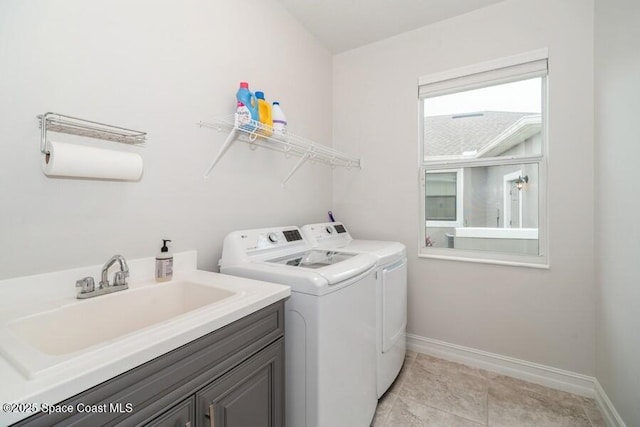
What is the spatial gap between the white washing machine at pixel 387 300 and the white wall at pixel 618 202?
116 centimetres

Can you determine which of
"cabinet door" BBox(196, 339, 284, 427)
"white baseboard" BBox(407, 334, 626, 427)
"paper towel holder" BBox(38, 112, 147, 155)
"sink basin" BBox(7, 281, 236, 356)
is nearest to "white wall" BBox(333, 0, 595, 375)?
"white baseboard" BBox(407, 334, 626, 427)

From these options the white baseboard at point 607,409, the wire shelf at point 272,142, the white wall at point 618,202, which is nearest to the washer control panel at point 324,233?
the wire shelf at point 272,142

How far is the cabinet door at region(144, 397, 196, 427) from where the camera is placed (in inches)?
29.1

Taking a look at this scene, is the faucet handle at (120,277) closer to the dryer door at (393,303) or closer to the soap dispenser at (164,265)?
the soap dispenser at (164,265)

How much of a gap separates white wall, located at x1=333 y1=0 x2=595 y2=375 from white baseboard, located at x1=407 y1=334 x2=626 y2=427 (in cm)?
5

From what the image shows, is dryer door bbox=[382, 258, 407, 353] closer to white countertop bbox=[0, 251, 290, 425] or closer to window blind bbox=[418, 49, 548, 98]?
white countertop bbox=[0, 251, 290, 425]

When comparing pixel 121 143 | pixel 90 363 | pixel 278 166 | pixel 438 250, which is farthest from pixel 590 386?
pixel 121 143

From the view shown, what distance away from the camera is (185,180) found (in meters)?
1.50

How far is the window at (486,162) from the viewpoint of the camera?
2076mm

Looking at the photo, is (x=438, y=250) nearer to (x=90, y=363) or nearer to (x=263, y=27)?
(x=263, y=27)

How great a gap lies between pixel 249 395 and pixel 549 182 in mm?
2269

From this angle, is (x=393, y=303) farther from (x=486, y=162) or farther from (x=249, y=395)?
(x=486, y=162)

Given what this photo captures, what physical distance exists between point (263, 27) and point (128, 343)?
208 centimetres

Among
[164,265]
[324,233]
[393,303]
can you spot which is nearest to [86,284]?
[164,265]
